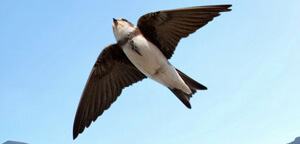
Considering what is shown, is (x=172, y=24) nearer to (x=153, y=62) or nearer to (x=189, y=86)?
(x=153, y=62)

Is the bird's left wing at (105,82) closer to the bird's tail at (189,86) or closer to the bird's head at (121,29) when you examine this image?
the bird's head at (121,29)

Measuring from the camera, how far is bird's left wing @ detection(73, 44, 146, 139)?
691cm

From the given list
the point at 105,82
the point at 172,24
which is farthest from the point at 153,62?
the point at 105,82

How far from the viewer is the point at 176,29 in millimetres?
6133

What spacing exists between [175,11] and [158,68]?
999 millimetres

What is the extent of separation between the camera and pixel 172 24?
6.13 m

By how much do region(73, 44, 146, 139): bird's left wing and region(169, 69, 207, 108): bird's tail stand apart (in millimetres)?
942

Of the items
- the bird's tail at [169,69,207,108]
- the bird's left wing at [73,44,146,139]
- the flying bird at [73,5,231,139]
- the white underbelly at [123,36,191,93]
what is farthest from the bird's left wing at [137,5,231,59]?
the bird's left wing at [73,44,146,139]

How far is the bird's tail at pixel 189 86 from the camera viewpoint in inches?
249

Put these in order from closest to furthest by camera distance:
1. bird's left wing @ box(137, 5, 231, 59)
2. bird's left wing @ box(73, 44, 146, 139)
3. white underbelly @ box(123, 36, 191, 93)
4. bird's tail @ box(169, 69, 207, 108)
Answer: bird's left wing @ box(137, 5, 231, 59) → white underbelly @ box(123, 36, 191, 93) → bird's tail @ box(169, 69, 207, 108) → bird's left wing @ box(73, 44, 146, 139)

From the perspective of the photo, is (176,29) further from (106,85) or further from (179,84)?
(106,85)

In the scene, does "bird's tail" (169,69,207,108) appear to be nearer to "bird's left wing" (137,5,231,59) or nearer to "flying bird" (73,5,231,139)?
"flying bird" (73,5,231,139)

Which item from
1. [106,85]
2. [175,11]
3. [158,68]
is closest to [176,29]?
[175,11]

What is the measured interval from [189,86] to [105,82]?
Answer: 1.83 m
